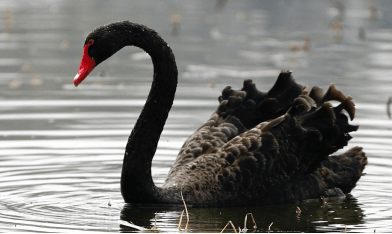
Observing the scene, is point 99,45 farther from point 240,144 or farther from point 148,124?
point 240,144

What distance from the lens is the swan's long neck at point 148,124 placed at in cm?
606

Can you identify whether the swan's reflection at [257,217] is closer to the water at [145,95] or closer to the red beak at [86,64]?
the water at [145,95]

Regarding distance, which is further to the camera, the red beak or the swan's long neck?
the swan's long neck

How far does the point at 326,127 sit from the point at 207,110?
3701 millimetres

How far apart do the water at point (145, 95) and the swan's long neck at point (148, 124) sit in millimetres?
181

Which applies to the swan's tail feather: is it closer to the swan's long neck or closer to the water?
the water

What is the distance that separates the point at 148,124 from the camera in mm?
6203

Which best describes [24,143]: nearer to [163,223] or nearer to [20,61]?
[163,223]

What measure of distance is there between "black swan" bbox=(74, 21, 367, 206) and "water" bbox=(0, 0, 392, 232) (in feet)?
0.51

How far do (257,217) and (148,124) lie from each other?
113 centimetres

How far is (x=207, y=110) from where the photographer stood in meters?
10.2

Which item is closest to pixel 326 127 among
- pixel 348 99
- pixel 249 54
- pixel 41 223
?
pixel 348 99

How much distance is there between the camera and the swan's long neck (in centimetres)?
606

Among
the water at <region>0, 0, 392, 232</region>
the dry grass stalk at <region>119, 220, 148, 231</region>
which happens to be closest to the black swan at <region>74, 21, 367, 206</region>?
the water at <region>0, 0, 392, 232</region>
